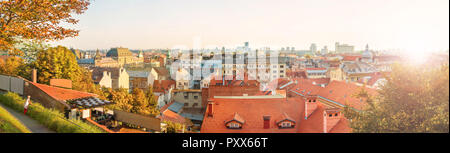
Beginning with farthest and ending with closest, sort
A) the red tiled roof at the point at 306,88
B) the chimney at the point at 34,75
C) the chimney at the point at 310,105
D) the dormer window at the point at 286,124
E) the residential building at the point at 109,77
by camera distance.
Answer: the red tiled roof at the point at 306,88 → the residential building at the point at 109,77 → the chimney at the point at 310,105 → the dormer window at the point at 286,124 → the chimney at the point at 34,75

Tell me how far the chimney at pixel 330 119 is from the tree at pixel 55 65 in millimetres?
4484

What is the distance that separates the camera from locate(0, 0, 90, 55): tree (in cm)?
285

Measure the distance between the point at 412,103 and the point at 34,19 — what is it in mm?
4512

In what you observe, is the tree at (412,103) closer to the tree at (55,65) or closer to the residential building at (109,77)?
the tree at (55,65)

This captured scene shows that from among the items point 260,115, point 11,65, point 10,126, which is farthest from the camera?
point 260,115

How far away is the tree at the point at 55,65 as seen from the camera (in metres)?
4.86

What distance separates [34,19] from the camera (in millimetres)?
3014

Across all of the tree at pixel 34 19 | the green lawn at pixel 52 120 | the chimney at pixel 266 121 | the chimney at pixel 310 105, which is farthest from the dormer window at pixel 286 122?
the tree at pixel 34 19

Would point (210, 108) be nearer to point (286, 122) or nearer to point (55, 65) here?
point (286, 122)

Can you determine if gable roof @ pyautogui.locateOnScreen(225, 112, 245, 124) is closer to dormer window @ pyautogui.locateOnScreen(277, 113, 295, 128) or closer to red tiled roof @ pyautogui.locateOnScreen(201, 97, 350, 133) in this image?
red tiled roof @ pyautogui.locateOnScreen(201, 97, 350, 133)

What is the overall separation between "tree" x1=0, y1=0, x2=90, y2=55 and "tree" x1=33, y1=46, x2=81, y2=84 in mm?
1639

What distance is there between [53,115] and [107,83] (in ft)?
11.9

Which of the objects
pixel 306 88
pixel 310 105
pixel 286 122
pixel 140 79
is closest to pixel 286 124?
pixel 286 122

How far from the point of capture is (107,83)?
255 inches
